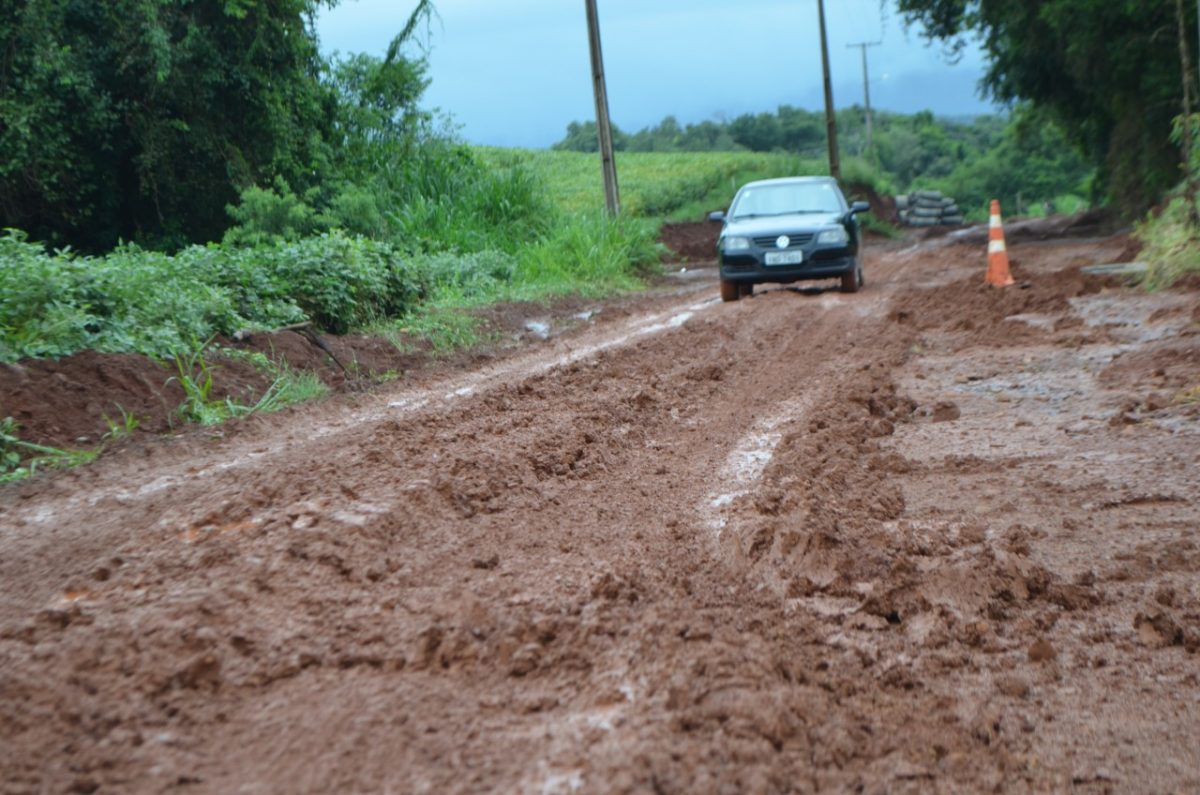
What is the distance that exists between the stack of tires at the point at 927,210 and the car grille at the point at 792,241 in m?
41.5

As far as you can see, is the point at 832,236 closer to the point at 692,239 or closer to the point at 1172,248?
the point at 1172,248

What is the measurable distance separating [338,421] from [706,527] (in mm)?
3206

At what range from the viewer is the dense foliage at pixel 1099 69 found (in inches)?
781

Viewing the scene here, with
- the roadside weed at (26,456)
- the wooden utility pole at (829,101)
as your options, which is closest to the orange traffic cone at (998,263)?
the roadside weed at (26,456)

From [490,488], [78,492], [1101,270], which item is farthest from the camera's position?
[1101,270]

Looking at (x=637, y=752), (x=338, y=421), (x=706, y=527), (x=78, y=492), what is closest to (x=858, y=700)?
(x=637, y=752)

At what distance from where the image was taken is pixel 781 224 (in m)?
14.0

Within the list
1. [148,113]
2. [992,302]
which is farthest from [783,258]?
[148,113]

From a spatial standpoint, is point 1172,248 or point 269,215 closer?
point 1172,248

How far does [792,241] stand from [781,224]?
0.41 m

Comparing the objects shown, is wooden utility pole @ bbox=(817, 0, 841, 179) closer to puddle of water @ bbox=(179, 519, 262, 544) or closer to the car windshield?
the car windshield

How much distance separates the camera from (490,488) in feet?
15.6

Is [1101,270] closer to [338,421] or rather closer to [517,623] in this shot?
[338,421]

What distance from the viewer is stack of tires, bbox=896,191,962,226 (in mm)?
53844
